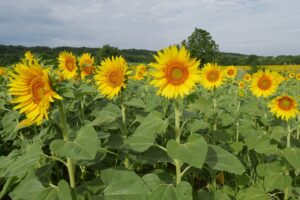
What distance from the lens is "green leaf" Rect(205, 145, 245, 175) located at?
2.44 m

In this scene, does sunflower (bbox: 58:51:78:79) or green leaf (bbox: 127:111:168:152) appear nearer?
green leaf (bbox: 127:111:168:152)

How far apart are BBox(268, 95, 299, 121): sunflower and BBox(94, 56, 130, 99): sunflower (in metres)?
1.60

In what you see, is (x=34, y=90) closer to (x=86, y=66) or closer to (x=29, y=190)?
(x=29, y=190)

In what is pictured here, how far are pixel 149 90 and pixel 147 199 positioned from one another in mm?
4419

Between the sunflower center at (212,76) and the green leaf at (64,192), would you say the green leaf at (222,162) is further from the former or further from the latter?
the sunflower center at (212,76)

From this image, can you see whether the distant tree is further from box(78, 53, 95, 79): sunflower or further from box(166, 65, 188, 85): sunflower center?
box(166, 65, 188, 85): sunflower center

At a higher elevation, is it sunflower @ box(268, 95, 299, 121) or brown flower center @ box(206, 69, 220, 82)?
brown flower center @ box(206, 69, 220, 82)

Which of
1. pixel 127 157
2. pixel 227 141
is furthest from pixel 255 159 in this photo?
pixel 127 157

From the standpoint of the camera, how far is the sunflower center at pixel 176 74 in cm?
269

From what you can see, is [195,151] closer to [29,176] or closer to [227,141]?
[29,176]

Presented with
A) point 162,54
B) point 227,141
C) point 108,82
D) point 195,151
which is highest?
point 162,54

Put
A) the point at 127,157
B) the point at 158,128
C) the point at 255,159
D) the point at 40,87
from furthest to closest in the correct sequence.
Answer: the point at 255,159 → the point at 127,157 → the point at 158,128 → the point at 40,87

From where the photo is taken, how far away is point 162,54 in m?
2.68

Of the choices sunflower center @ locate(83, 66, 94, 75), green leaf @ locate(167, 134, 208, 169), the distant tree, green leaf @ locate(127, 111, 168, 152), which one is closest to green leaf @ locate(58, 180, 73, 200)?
green leaf @ locate(127, 111, 168, 152)
